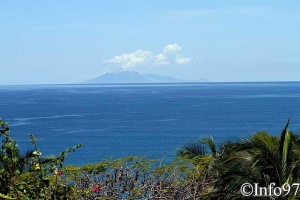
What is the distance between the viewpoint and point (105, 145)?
64188 mm

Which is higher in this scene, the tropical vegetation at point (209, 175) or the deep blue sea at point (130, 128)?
the tropical vegetation at point (209, 175)

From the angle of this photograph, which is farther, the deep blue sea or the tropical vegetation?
the deep blue sea

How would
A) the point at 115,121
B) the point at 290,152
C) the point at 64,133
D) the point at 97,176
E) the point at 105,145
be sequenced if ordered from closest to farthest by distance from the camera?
1. the point at 290,152
2. the point at 97,176
3. the point at 105,145
4. the point at 64,133
5. the point at 115,121

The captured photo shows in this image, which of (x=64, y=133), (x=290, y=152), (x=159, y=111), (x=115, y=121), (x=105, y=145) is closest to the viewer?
(x=290, y=152)

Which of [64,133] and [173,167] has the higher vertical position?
[173,167]

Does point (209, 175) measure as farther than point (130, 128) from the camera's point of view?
No

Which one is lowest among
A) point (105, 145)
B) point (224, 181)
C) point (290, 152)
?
point (105, 145)

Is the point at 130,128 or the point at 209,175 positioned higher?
the point at 209,175

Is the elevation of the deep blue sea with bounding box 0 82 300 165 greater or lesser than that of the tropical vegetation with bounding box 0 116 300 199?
lesser

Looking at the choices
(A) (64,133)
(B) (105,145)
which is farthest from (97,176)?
(A) (64,133)

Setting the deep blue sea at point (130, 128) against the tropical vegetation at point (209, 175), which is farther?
the deep blue sea at point (130, 128)

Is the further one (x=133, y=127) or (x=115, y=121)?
(x=115, y=121)

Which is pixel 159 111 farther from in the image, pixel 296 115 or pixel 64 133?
pixel 64 133

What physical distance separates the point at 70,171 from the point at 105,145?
50684 millimetres
